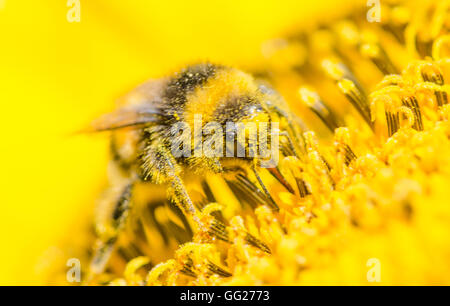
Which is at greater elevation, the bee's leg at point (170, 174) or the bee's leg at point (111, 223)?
the bee's leg at point (170, 174)

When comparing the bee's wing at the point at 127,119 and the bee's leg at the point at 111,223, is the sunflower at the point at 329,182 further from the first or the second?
the bee's wing at the point at 127,119

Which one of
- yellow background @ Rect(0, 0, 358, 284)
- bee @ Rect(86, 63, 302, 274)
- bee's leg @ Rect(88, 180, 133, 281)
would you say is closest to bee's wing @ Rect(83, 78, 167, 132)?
bee @ Rect(86, 63, 302, 274)

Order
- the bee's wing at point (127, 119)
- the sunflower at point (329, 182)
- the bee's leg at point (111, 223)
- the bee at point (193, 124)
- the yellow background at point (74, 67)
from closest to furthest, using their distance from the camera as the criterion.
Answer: the sunflower at point (329, 182), the bee at point (193, 124), the bee's wing at point (127, 119), the bee's leg at point (111, 223), the yellow background at point (74, 67)

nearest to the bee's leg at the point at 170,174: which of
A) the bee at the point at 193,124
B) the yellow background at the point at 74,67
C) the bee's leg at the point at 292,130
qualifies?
the bee at the point at 193,124

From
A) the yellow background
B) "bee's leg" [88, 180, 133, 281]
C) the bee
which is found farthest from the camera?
the yellow background

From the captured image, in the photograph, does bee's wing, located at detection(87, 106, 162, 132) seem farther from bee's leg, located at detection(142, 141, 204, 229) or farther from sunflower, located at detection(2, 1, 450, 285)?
sunflower, located at detection(2, 1, 450, 285)

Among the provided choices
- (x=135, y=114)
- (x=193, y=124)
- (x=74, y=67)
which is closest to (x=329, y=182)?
(x=193, y=124)
